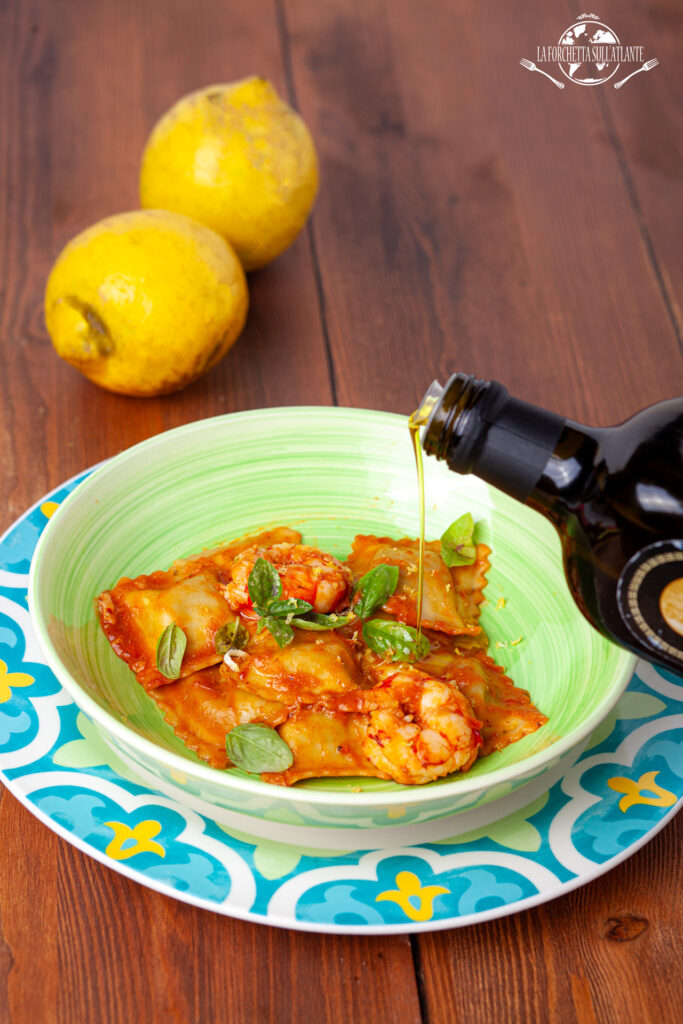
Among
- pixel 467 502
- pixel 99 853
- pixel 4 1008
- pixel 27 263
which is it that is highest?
pixel 467 502

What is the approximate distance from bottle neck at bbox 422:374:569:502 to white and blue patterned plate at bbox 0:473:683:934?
1.71 ft

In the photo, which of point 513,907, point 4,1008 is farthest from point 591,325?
point 4,1008

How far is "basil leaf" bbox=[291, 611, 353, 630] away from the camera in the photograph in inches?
68.2

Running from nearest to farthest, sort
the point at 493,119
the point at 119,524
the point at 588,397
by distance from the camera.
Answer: the point at 119,524 → the point at 588,397 → the point at 493,119

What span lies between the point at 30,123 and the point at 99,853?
2658 mm

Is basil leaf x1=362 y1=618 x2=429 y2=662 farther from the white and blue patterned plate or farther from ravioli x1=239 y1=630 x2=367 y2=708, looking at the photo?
the white and blue patterned plate

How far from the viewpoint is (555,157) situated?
11.2 feet

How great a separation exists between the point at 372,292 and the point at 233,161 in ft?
1.99

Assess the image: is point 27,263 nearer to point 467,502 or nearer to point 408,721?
point 467,502

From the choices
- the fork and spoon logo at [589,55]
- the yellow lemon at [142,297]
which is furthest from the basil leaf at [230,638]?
the fork and spoon logo at [589,55]

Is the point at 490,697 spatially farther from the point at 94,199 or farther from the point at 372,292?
the point at 94,199

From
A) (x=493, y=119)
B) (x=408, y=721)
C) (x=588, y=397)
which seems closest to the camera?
(x=408, y=721)

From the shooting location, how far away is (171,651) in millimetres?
1741

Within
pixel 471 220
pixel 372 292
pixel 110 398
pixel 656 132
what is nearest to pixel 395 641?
pixel 110 398
